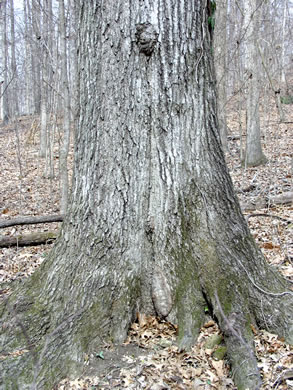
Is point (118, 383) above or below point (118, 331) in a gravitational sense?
below

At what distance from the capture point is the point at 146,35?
253 cm

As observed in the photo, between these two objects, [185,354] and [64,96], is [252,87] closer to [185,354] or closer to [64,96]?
[64,96]

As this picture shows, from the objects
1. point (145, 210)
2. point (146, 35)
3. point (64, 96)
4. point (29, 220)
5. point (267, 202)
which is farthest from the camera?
point (64, 96)

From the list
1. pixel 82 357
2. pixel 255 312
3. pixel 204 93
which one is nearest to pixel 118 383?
pixel 82 357

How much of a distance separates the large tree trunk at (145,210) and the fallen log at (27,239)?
1953 millimetres

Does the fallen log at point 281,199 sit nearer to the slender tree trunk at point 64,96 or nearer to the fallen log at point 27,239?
the fallen log at point 27,239

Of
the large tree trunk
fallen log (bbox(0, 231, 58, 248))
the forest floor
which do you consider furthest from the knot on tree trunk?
fallen log (bbox(0, 231, 58, 248))

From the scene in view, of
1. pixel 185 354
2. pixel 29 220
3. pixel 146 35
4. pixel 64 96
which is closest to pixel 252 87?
pixel 64 96

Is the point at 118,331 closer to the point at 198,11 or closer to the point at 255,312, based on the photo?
the point at 255,312

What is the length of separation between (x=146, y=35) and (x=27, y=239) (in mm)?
3392

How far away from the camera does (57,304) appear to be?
2.66 metres

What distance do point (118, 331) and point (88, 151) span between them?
4.90 feet

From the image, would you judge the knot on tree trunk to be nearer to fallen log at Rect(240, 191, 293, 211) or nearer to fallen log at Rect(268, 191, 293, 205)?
fallen log at Rect(240, 191, 293, 211)

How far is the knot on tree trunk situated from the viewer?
2.53m
